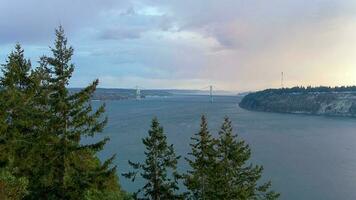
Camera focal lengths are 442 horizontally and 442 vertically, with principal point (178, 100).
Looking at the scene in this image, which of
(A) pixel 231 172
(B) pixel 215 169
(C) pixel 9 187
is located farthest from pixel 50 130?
(A) pixel 231 172

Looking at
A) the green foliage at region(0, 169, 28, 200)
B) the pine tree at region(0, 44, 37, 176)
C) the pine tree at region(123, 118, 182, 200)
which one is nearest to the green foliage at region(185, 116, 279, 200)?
the pine tree at region(123, 118, 182, 200)

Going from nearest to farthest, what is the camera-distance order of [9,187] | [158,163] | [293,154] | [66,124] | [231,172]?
[9,187]
[66,124]
[158,163]
[231,172]
[293,154]

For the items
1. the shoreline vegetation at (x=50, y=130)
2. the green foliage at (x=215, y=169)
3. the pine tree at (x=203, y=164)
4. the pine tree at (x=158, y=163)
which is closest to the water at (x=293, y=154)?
the green foliage at (x=215, y=169)

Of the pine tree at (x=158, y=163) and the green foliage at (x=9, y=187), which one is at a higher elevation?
the green foliage at (x=9, y=187)

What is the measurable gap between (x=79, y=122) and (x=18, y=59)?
165 inches

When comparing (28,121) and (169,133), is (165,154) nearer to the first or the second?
(28,121)

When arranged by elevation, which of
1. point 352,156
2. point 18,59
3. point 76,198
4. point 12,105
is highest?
point 18,59

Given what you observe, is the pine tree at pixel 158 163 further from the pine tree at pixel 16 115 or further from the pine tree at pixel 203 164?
the pine tree at pixel 16 115

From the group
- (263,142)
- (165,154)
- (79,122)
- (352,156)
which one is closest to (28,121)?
(79,122)

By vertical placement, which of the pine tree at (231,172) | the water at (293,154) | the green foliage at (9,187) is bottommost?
the water at (293,154)

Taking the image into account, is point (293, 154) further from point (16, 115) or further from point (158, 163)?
point (16, 115)

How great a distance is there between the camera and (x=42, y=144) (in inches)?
673

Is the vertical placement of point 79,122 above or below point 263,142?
above

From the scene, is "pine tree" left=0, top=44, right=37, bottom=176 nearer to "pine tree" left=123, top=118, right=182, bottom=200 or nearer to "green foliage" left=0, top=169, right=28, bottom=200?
"green foliage" left=0, top=169, right=28, bottom=200
